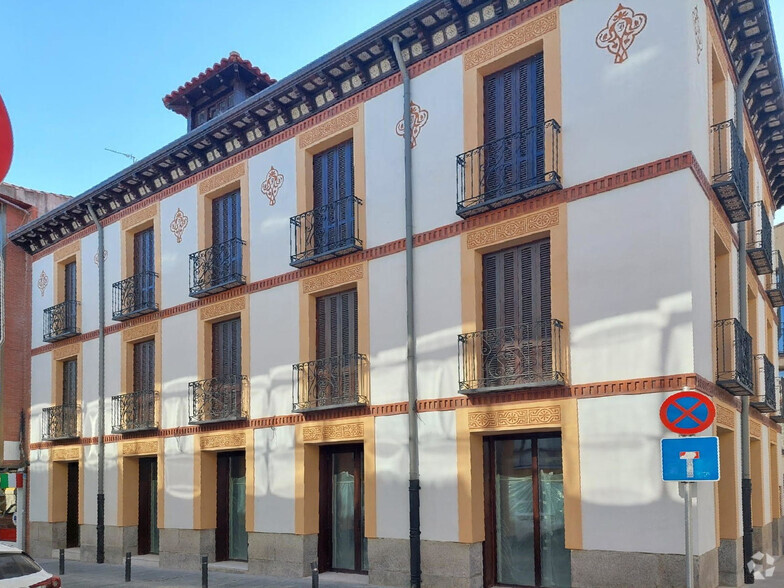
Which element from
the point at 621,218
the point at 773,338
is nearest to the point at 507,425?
the point at 621,218

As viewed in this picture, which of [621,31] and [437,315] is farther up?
[621,31]

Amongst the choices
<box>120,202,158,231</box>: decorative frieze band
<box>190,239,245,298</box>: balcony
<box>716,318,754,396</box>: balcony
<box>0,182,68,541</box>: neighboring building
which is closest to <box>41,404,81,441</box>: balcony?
<box>0,182,68,541</box>: neighboring building

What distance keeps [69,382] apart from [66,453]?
2231mm

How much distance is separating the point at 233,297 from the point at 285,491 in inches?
186

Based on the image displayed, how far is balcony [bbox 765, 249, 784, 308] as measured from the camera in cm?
2061

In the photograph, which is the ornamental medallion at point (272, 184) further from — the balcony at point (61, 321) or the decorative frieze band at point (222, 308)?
the balcony at point (61, 321)

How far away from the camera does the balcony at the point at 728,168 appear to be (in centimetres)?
1364

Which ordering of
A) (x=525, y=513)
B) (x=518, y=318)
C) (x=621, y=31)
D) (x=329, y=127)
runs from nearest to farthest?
1. (x=621, y=31)
2. (x=518, y=318)
3. (x=525, y=513)
4. (x=329, y=127)

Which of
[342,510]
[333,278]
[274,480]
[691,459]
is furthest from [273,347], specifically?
[691,459]

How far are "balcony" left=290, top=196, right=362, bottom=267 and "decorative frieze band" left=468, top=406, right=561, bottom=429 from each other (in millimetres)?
4434

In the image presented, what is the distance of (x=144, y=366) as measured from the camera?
2241 cm

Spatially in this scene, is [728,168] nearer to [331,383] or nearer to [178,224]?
[331,383]

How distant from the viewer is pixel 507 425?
13.6 metres

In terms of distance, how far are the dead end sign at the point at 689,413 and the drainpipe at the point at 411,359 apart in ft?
21.0
